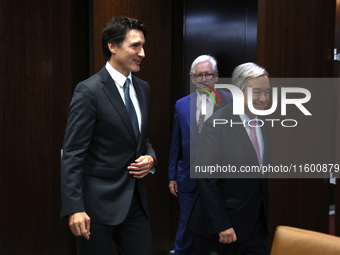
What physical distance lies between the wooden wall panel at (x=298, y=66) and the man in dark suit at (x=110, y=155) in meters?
0.96

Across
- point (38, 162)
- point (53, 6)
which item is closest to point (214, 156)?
point (38, 162)

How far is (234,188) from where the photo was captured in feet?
6.82

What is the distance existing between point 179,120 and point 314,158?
99 cm

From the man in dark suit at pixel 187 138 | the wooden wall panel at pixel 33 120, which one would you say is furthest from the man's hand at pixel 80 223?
the man in dark suit at pixel 187 138

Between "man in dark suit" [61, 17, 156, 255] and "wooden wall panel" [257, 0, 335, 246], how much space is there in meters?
0.96

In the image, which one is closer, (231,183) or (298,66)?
(231,183)

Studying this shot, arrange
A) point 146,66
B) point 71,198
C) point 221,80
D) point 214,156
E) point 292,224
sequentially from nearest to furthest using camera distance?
point 71,198
point 214,156
point 292,224
point 146,66
point 221,80

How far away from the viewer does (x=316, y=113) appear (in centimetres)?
280

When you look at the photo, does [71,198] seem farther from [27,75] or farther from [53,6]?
[53,6]

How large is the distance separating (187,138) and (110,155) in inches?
45.3

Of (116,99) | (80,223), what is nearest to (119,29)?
(116,99)

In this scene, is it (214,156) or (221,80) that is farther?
(221,80)

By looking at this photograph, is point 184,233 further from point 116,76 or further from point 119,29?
point 119,29

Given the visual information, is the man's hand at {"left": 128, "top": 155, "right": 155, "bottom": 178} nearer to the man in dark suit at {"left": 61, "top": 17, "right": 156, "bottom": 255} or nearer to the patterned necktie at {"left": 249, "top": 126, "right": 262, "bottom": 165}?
the man in dark suit at {"left": 61, "top": 17, "right": 156, "bottom": 255}
